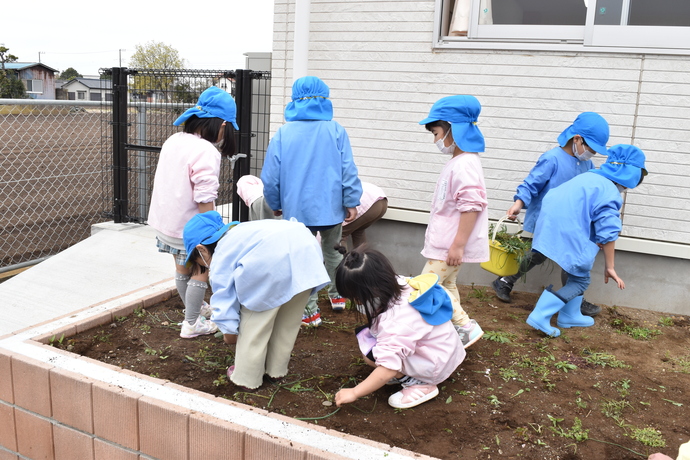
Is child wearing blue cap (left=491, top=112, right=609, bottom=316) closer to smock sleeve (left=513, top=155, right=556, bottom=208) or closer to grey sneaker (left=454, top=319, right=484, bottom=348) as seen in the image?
smock sleeve (left=513, top=155, right=556, bottom=208)

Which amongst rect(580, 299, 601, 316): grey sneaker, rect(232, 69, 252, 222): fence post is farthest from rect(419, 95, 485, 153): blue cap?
rect(232, 69, 252, 222): fence post

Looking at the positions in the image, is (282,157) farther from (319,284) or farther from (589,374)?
(589,374)

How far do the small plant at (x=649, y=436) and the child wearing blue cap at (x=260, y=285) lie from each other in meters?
1.57

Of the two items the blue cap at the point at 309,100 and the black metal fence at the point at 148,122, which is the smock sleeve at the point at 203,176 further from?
the black metal fence at the point at 148,122

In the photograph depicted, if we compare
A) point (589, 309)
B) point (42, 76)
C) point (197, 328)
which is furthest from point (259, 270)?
point (42, 76)

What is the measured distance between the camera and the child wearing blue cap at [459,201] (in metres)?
3.52

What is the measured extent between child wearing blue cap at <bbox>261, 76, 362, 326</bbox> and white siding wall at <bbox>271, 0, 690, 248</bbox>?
1417mm

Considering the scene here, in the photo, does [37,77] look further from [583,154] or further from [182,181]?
[583,154]

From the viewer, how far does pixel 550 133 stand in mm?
4719

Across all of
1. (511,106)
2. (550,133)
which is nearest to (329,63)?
(511,106)

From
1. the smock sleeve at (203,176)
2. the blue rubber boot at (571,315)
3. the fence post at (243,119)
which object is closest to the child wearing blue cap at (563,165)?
the blue rubber boot at (571,315)

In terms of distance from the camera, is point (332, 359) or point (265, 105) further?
point (265, 105)

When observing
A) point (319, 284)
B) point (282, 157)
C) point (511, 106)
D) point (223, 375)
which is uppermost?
point (511, 106)

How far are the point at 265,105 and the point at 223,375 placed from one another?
4.39 meters
